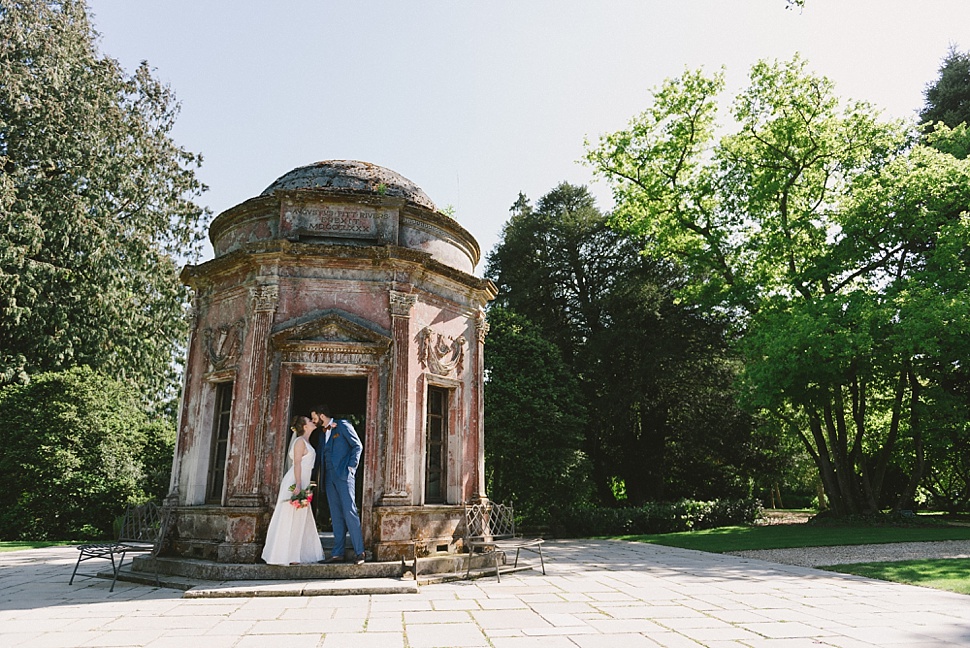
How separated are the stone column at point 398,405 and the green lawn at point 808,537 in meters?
8.58

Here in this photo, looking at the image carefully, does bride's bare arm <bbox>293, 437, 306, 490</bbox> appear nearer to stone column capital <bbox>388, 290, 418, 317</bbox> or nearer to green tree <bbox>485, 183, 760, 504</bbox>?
stone column capital <bbox>388, 290, 418, 317</bbox>

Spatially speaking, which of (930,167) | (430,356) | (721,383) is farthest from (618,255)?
(430,356)

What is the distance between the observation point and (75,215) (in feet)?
63.3

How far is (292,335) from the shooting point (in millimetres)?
8625

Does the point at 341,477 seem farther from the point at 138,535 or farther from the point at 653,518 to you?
the point at 653,518

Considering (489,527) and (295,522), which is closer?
(295,522)

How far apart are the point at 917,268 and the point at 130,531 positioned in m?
21.6

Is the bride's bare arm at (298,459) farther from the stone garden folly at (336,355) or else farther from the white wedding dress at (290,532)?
the stone garden folly at (336,355)

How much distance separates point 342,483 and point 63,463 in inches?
492

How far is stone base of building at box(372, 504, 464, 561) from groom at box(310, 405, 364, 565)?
311 millimetres

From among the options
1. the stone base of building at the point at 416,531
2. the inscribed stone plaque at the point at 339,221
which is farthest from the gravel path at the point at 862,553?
the inscribed stone plaque at the point at 339,221

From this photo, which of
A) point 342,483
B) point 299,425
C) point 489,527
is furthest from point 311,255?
point 489,527

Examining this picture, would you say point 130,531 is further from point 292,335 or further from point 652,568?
point 652,568

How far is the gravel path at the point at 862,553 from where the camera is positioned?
11.1 meters
